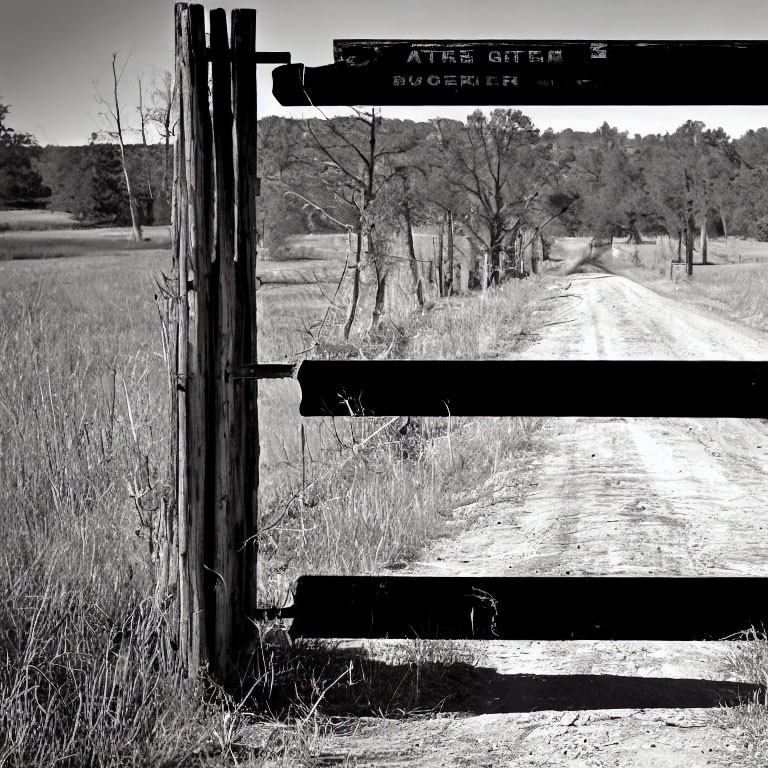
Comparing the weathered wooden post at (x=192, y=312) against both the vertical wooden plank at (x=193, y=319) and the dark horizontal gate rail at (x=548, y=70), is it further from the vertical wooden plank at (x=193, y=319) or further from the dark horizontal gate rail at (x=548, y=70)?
the dark horizontal gate rail at (x=548, y=70)

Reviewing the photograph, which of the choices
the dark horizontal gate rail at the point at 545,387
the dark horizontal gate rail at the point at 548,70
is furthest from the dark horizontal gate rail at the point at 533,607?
the dark horizontal gate rail at the point at 548,70

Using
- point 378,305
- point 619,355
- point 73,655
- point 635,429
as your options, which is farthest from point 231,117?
point 619,355

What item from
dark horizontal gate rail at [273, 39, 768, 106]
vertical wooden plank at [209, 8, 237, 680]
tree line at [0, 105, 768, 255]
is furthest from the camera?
tree line at [0, 105, 768, 255]

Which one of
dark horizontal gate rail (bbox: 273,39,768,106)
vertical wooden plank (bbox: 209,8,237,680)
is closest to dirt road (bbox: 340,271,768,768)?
vertical wooden plank (bbox: 209,8,237,680)

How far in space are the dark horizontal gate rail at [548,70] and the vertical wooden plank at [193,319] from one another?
365 millimetres

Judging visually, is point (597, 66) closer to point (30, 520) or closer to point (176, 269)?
point (176, 269)

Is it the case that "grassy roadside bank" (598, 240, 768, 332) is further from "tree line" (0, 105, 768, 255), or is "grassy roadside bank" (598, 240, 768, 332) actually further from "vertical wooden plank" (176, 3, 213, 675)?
"vertical wooden plank" (176, 3, 213, 675)

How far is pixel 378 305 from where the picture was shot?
12.6 metres

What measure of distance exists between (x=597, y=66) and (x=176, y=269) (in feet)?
4.86

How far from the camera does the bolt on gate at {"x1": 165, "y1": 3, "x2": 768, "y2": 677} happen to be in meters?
2.88

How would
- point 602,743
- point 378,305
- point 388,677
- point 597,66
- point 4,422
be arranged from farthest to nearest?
point 378,305, point 4,422, point 388,677, point 602,743, point 597,66

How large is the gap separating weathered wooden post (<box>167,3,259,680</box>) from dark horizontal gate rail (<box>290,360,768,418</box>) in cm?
32

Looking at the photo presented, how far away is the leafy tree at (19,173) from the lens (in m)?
55.5

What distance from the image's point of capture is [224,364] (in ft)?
10.1
